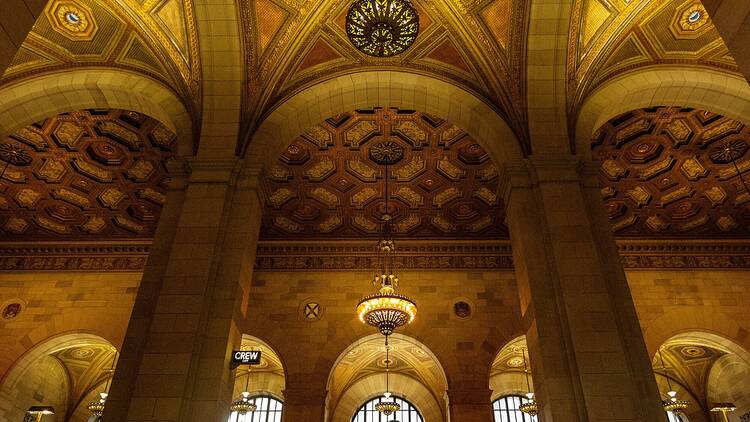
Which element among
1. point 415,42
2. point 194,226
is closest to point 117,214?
point 194,226

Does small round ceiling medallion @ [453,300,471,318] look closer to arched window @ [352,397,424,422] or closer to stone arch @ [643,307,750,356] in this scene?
stone arch @ [643,307,750,356]

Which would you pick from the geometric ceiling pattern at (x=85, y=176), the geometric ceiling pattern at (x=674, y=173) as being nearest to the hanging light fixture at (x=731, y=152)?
the geometric ceiling pattern at (x=674, y=173)

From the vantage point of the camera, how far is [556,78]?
269 inches

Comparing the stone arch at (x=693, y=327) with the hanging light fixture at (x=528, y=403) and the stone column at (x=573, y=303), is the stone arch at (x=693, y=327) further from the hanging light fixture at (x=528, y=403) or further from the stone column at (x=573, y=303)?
the stone column at (x=573, y=303)

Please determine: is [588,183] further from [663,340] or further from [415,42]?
[663,340]

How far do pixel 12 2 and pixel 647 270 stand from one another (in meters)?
11.3

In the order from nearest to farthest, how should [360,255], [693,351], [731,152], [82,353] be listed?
[731,152] < [360,255] < [693,351] < [82,353]

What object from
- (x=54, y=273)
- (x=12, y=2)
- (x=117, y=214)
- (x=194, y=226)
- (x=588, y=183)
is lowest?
(x=12, y=2)

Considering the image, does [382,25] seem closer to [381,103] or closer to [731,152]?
[381,103]

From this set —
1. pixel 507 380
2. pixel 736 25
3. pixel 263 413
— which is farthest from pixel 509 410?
pixel 736 25

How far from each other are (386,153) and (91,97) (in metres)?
4.70

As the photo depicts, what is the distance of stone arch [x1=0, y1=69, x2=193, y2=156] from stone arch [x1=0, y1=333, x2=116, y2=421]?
498cm

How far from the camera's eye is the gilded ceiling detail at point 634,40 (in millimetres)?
6613

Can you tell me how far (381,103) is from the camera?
7477 millimetres
